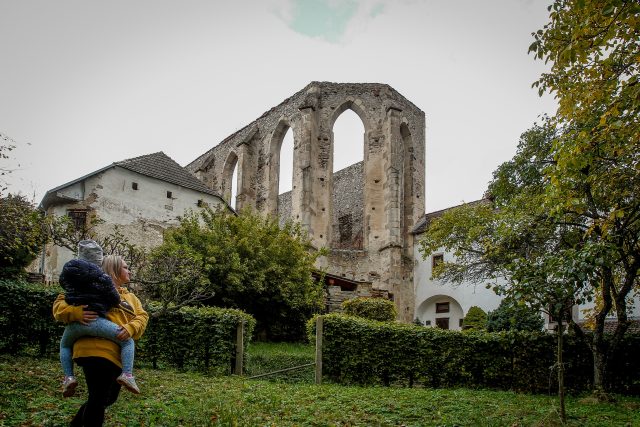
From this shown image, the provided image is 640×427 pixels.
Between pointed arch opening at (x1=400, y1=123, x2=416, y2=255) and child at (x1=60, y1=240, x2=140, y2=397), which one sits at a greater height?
pointed arch opening at (x1=400, y1=123, x2=416, y2=255)

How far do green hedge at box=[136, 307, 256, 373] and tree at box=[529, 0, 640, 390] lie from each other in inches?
273

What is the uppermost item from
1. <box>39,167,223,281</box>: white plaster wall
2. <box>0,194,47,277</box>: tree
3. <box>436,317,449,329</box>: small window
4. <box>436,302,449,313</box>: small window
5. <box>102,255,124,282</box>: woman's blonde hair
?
<box>39,167,223,281</box>: white plaster wall

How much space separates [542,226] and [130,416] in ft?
29.4

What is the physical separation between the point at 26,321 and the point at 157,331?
8.13 ft

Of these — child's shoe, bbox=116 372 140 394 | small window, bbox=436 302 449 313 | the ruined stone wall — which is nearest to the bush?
small window, bbox=436 302 449 313

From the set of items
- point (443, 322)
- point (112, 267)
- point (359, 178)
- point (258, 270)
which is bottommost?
point (443, 322)

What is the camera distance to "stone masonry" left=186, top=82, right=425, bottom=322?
30.5 m

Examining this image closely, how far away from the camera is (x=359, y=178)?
3831 cm

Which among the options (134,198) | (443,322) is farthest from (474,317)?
(134,198)

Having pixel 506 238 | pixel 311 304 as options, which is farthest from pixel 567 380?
pixel 311 304

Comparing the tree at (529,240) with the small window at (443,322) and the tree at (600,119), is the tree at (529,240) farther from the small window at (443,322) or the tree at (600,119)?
the small window at (443,322)

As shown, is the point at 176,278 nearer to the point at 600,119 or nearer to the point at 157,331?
the point at 157,331

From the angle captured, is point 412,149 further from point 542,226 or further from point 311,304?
point 542,226

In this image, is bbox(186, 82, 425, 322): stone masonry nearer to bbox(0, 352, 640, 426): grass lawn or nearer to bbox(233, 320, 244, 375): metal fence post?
bbox(233, 320, 244, 375): metal fence post
